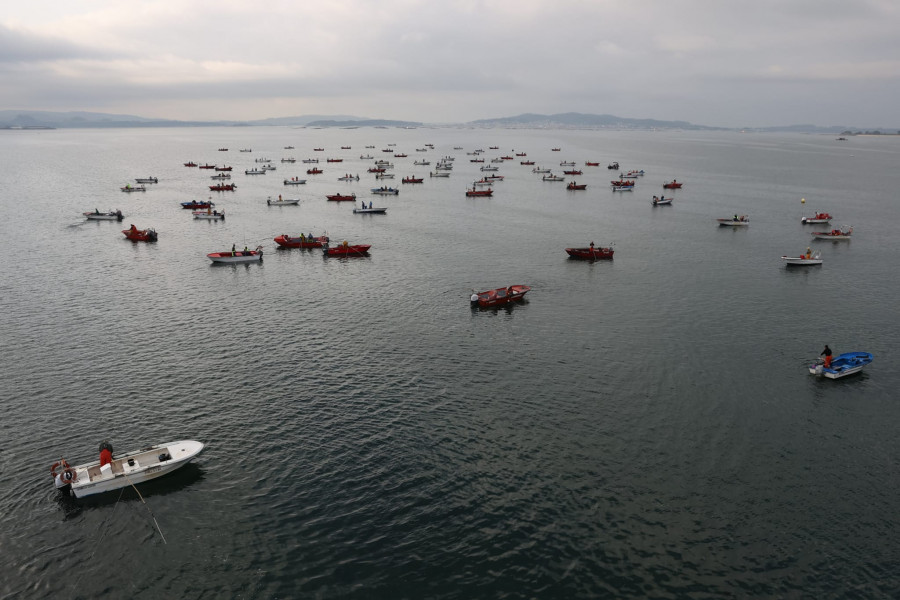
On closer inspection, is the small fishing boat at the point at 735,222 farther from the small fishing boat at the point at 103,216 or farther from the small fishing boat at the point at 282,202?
the small fishing boat at the point at 103,216

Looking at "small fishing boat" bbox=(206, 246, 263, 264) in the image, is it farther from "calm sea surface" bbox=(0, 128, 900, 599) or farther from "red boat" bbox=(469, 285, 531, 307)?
"red boat" bbox=(469, 285, 531, 307)

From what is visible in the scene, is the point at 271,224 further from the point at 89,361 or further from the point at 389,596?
the point at 389,596

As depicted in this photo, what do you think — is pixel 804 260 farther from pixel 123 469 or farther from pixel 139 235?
pixel 139 235

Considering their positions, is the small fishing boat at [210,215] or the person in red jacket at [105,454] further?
the small fishing boat at [210,215]

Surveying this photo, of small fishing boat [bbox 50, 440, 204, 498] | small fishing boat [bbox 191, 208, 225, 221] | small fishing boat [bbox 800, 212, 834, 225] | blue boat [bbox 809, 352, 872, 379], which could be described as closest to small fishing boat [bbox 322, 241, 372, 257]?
small fishing boat [bbox 191, 208, 225, 221]

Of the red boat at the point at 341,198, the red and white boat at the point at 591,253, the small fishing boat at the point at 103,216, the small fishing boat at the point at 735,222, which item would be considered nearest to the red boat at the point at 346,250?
the red and white boat at the point at 591,253
